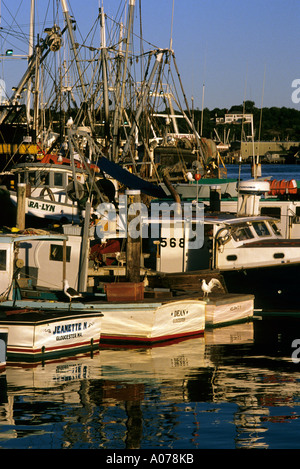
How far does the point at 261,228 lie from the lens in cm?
2883

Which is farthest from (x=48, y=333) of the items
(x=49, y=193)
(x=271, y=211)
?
(x=49, y=193)

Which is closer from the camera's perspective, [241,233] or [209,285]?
[209,285]

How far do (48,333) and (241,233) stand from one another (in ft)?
32.6

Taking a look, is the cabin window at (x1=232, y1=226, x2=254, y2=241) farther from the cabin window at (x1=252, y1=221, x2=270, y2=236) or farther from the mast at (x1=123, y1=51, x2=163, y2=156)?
the mast at (x1=123, y1=51, x2=163, y2=156)

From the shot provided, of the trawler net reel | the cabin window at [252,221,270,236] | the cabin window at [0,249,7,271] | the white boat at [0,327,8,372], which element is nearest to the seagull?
the cabin window at [252,221,270,236]

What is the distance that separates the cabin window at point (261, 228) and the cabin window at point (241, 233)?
458mm

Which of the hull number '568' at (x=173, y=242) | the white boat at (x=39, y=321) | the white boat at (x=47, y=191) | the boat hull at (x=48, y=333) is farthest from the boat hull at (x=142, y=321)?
the white boat at (x=47, y=191)

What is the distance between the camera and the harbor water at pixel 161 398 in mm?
15047

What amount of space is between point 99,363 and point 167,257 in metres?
7.82

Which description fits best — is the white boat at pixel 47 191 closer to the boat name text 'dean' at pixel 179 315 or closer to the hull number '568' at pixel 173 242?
the hull number '568' at pixel 173 242

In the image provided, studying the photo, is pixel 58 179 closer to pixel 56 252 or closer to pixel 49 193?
pixel 49 193

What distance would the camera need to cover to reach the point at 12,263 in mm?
22281

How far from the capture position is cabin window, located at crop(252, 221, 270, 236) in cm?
2867
